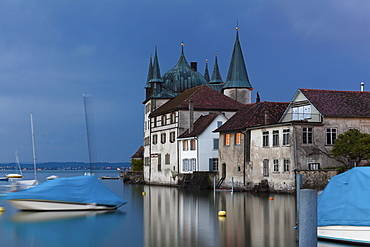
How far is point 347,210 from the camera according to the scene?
65.5 feet

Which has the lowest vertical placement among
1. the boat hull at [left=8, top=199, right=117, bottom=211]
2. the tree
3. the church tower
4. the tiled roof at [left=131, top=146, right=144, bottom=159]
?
the boat hull at [left=8, top=199, right=117, bottom=211]

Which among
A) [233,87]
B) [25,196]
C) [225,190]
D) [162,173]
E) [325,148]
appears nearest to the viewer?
[25,196]

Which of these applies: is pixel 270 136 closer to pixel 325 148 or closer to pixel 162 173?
pixel 325 148

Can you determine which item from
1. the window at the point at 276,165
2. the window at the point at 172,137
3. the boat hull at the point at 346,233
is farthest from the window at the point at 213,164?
the boat hull at the point at 346,233

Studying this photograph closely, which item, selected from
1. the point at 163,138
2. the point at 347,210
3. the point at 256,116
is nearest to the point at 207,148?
the point at 256,116

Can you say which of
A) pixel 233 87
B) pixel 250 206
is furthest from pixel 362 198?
pixel 233 87

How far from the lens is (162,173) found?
267ft

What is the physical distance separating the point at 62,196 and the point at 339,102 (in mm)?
29665

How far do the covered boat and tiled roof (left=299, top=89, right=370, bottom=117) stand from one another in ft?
82.5

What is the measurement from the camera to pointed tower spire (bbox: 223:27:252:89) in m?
88.1

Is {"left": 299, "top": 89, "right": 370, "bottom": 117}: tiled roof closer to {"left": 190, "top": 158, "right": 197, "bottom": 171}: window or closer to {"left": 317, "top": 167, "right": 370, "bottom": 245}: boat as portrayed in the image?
{"left": 190, "top": 158, "right": 197, "bottom": 171}: window

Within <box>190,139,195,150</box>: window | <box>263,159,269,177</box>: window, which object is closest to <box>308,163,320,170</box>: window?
<box>263,159,269,177</box>: window

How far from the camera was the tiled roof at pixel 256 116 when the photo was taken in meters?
→ 60.5

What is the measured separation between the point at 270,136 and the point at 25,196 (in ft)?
88.3
